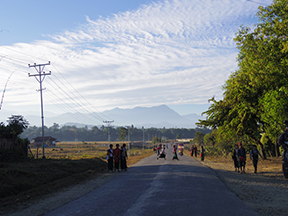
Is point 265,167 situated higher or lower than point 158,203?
lower

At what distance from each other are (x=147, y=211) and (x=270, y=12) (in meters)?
17.0

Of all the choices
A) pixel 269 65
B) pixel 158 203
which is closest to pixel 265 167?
pixel 269 65

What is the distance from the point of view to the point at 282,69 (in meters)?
18.7

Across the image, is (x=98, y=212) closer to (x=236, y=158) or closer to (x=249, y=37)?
(x=236, y=158)

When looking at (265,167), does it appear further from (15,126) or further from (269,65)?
(15,126)

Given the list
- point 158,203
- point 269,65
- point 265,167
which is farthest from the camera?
point 265,167

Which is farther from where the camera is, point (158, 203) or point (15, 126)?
point (15, 126)

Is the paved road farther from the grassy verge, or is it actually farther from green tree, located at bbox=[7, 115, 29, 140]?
green tree, located at bbox=[7, 115, 29, 140]

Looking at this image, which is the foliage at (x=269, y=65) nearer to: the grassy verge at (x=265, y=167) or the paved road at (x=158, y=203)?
the grassy verge at (x=265, y=167)

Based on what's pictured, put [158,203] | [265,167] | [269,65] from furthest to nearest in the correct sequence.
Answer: [265,167] → [269,65] → [158,203]

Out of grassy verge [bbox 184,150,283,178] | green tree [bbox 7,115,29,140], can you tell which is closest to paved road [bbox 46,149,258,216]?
grassy verge [bbox 184,150,283,178]

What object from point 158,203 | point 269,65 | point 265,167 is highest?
point 269,65

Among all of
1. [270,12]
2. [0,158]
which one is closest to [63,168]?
[0,158]

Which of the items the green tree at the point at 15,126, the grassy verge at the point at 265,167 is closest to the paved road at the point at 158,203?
the grassy verge at the point at 265,167
